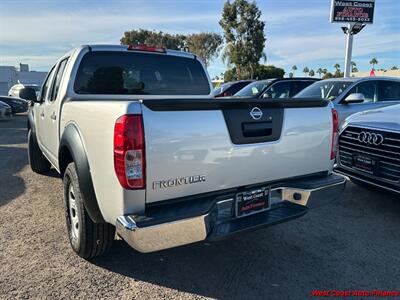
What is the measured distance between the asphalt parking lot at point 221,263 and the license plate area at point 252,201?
597mm

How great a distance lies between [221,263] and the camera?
3391 millimetres

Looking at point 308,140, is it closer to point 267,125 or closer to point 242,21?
point 267,125

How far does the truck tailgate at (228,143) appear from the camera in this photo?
8.33ft

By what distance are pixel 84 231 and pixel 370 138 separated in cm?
340

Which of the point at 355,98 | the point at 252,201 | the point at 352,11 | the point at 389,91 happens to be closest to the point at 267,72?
the point at 352,11

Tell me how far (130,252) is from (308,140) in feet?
6.52

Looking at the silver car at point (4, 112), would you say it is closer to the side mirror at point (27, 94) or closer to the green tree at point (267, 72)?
the side mirror at point (27, 94)

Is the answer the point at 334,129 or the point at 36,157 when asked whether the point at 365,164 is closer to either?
the point at 334,129

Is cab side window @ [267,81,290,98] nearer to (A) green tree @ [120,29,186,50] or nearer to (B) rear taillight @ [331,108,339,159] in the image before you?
(B) rear taillight @ [331,108,339,159]

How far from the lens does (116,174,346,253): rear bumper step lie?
2.46 m

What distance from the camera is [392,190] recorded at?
4.09 m

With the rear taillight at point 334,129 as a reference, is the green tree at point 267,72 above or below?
above

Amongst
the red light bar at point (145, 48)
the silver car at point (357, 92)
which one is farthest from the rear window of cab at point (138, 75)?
the silver car at point (357, 92)

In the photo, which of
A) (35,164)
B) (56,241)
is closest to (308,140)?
(56,241)
